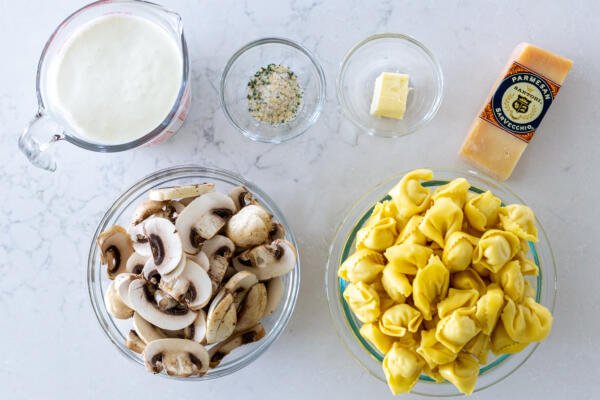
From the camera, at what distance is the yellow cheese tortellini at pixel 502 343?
3.84ft

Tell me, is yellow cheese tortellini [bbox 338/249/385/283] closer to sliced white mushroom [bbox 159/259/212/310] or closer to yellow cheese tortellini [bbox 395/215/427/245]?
yellow cheese tortellini [bbox 395/215/427/245]

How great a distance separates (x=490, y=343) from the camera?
120cm

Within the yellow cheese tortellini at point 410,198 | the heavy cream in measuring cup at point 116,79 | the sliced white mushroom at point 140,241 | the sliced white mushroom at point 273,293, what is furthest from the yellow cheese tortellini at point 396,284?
the heavy cream in measuring cup at point 116,79

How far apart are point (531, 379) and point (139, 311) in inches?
36.0

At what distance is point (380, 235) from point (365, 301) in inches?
5.0

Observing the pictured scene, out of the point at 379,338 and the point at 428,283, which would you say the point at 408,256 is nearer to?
the point at 428,283

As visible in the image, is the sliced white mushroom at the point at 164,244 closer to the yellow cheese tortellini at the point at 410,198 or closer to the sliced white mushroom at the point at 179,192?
the sliced white mushroom at the point at 179,192

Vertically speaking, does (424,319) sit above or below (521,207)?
below

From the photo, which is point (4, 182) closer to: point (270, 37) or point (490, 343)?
point (270, 37)

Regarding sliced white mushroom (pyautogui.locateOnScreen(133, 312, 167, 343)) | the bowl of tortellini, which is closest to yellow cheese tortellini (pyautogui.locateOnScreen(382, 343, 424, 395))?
the bowl of tortellini

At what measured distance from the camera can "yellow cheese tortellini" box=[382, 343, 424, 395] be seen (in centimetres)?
116

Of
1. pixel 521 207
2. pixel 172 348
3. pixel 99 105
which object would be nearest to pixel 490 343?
pixel 521 207

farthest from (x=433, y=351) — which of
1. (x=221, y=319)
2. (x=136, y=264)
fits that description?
(x=136, y=264)

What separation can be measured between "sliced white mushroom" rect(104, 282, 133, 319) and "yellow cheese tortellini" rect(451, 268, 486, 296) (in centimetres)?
66
